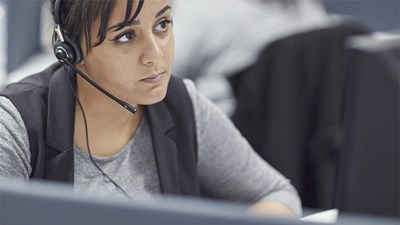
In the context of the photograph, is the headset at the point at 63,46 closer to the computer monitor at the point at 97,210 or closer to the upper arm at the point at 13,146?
the upper arm at the point at 13,146

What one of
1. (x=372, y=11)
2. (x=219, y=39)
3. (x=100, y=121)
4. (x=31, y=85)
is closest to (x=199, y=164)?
(x=100, y=121)

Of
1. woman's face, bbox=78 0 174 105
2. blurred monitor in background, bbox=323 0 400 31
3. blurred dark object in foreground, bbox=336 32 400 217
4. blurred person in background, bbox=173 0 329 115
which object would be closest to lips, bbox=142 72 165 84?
woman's face, bbox=78 0 174 105

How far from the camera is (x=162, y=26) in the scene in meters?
1.04

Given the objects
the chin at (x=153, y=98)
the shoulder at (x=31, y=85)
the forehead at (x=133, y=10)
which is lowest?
the chin at (x=153, y=98)

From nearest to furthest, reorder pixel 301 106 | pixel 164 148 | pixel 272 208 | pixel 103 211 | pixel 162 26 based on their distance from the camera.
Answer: pixel 103 211 → pixel 162 26 → pixel 164 148 → pixel 272 208 → pixel 301 106

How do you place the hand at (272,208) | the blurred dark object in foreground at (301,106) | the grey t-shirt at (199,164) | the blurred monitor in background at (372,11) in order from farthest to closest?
the blurred monitor in background at (372,11) < the blurred dark object in foreground at (301,106) < the hand at (272,208) < the grey t-shirt at (199,164)

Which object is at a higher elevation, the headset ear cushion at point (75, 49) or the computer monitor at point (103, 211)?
the headset ear cushion at point (75, 49)

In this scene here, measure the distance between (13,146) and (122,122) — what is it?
19 centimetres

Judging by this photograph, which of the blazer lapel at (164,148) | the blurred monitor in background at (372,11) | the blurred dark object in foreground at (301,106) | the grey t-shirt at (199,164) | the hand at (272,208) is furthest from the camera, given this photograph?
the blurred monitor in background at (372,11)

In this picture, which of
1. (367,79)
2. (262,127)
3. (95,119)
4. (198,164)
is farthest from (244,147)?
(262,127)

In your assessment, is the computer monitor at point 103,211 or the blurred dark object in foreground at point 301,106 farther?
the blurred dark object in foreground at point 301,106

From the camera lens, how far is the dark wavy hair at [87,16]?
0.98m

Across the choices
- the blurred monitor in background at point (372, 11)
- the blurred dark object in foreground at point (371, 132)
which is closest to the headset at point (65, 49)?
the blurred dark object in foreground at point (371, 132)

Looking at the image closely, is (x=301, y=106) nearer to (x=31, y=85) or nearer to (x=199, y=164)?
(x=199, y=164)
